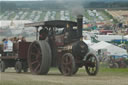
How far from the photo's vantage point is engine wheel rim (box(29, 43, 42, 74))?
60.3ft

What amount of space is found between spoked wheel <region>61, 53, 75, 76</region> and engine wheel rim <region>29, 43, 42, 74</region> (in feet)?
4.06

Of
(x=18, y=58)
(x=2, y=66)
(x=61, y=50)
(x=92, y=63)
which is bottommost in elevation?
(x=2, y=66)

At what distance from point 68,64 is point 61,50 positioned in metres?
1.21

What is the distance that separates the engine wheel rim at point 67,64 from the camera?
1691 cm

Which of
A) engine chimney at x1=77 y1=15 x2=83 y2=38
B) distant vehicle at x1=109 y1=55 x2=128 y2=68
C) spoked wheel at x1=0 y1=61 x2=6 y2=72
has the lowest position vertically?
distant vehicle at x1=109 y1=55 x2=128 y2=68

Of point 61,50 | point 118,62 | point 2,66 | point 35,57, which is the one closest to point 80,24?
point 61,50

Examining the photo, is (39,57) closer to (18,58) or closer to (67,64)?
(67,64)

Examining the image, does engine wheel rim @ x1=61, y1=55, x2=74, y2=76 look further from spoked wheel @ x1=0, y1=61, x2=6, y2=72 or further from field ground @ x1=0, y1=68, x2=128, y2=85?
spoked wheel @ x1=0, y1=61, x2=6, y2=72

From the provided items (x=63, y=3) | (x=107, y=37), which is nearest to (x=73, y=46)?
(x=63, y=3)

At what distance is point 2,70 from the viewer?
22.8 metres

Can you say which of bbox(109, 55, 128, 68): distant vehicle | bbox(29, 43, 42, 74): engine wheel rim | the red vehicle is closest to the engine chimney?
bbox(29, 43, 42, 74): engine wheel rim

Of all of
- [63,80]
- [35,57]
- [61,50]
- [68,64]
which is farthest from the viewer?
[35,57]

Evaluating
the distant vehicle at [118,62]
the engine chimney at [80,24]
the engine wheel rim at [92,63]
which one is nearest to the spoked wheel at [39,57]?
the engine chimney at [80,24]

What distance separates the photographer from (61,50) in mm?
18250
